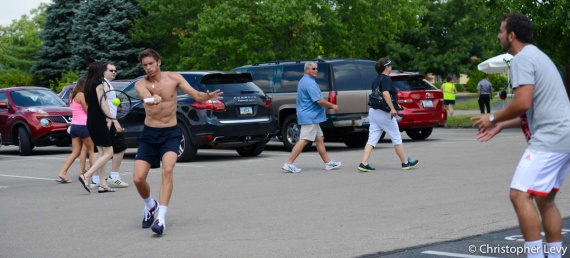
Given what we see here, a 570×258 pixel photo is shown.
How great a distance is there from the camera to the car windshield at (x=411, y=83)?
2186 centimetres

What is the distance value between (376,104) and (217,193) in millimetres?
3502

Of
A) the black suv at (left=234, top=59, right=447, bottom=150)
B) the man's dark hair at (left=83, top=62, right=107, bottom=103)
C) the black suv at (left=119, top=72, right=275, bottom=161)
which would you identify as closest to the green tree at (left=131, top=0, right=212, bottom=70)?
the black suv at (left=234, top=59, right=447, bottom=150)

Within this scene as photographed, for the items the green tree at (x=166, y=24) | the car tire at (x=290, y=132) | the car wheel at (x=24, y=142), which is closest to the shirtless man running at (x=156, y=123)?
the car tire at (x=290, y=132)

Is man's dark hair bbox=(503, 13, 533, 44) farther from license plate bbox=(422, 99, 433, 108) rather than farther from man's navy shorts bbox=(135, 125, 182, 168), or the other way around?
license plate bbox=(422, 99, 433, 108)

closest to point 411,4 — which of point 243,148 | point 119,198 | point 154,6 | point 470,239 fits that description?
point 154,6

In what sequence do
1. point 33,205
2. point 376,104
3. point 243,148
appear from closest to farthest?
point 33,205 < point 376,104 < point 243,148

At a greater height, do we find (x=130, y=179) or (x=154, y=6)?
(x=154, y=6)

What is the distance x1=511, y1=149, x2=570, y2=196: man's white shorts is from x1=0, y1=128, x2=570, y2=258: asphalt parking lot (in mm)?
1259

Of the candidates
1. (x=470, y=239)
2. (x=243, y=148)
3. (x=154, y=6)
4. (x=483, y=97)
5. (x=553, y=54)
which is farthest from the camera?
(x=154, y=6)

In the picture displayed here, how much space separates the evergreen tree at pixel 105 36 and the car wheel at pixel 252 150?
3334cm

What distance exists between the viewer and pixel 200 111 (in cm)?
1698

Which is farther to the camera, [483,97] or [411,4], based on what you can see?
[411,4]

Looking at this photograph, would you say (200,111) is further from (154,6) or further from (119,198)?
(154,6)

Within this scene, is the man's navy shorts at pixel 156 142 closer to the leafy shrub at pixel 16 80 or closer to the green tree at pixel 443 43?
the leafy shrub at pixel 16 80
